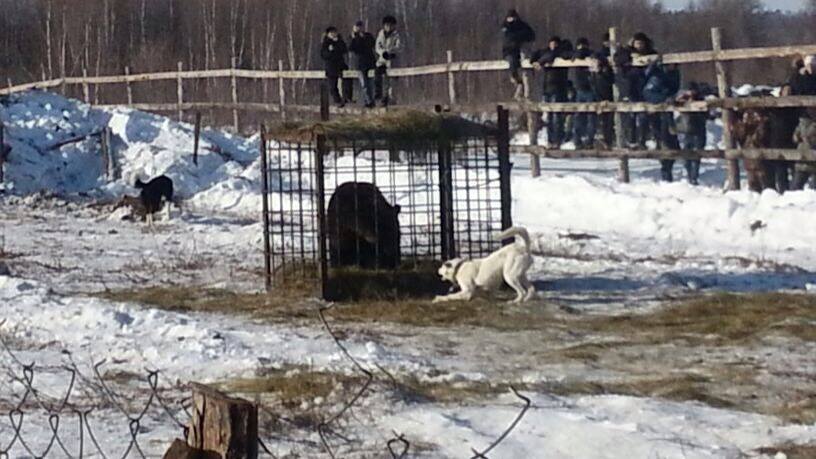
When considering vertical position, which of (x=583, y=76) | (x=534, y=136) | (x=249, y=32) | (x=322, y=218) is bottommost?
(x=322, y=218)

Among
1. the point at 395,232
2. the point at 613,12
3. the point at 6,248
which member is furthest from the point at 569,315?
the point at 613,12

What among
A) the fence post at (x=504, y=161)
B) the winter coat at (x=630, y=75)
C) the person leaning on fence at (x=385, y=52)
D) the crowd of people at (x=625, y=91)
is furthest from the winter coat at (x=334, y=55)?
the fence post at (x=504, y=161)

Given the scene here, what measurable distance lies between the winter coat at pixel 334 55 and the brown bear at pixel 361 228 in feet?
45.2

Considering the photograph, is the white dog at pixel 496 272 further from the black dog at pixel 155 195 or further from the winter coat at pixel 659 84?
the black dog at pixel 155 195

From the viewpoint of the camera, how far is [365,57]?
25578 mm

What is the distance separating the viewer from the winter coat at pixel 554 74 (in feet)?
72.5

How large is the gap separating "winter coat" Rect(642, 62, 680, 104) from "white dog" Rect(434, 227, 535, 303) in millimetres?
8683

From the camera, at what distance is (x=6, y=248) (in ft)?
54.5

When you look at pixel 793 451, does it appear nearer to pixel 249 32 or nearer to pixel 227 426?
pixel 227 426

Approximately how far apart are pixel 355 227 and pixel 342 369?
351 centimetres

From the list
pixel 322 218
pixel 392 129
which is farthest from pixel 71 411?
pixel 392 129

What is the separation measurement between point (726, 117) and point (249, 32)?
43149mm

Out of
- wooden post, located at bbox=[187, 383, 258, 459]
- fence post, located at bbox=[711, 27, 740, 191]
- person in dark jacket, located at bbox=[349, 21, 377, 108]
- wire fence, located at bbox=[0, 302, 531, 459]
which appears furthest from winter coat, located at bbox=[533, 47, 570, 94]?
wooden post, located at bbox=[187, 383, 258, 459]

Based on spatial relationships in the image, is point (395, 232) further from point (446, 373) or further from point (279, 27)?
point (279, 27)
